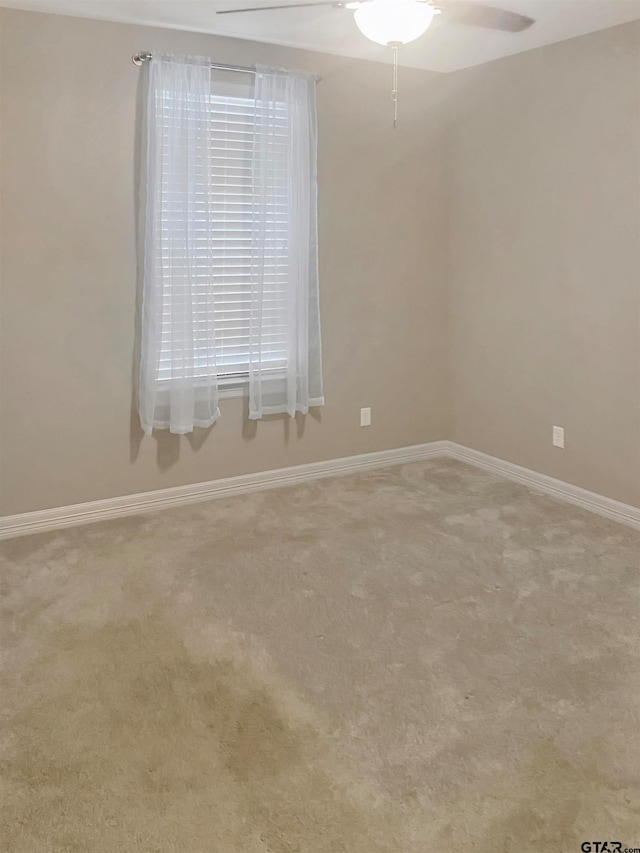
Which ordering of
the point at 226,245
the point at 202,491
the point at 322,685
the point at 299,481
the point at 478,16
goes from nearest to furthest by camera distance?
the point at 322,685, the point at 478,16, the point at 226,245, the point at 202,491, the point at 299,481

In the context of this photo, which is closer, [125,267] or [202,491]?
[125,267]

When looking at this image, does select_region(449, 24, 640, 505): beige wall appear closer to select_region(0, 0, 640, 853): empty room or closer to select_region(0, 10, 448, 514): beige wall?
select_region(0, 0, 640, 853): empty room

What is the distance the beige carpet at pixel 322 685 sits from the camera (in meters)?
1.90

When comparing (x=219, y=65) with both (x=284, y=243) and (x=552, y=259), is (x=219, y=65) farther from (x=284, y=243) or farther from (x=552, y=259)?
(x=552, y=259)

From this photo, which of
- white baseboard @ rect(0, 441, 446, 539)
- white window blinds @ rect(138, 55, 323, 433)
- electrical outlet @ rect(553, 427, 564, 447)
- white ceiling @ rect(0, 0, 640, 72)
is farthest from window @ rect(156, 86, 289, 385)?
electrical outlet @ rect(553, 427, 564, 447)

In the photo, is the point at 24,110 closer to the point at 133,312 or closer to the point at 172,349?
the point at 133,312

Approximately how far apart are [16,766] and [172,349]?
224 cm

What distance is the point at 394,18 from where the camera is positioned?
2.50 meters

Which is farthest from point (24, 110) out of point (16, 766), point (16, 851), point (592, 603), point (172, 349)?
point (592, 603)

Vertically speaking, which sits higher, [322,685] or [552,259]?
[552,259]

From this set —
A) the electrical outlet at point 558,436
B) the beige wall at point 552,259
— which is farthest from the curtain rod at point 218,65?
the electrical outlet at point 558,436

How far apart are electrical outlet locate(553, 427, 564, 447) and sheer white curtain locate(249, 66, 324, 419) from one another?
1410 mm

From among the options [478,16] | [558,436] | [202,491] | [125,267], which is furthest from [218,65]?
[558,436]

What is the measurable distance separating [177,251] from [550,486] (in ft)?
8.02
